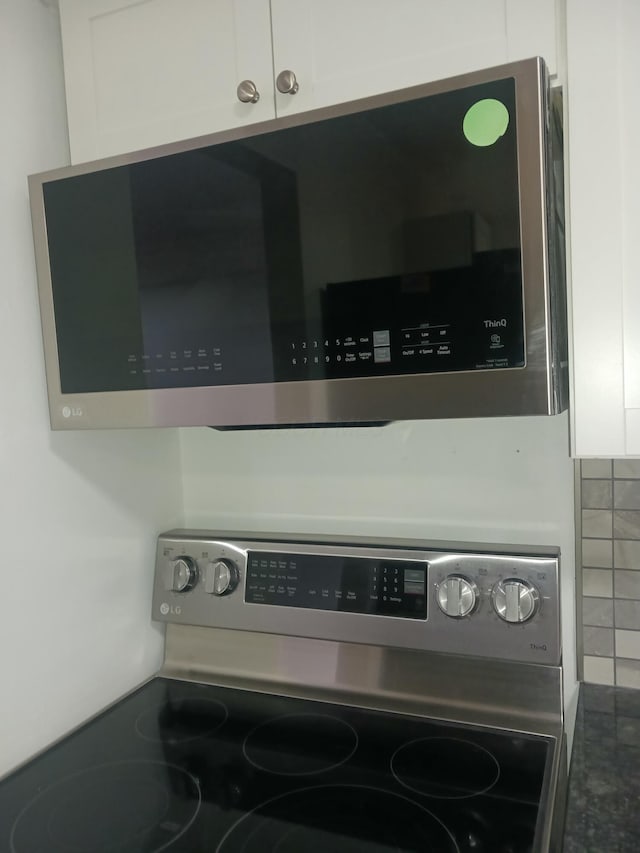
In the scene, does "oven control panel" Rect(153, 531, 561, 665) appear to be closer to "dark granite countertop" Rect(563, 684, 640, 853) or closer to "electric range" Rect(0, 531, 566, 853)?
"electric range" Rect(0, 531, 566, 853)

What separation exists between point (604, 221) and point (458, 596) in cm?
56

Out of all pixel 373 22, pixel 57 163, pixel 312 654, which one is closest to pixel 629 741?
pixel 312 654

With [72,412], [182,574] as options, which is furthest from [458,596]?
[72,412]

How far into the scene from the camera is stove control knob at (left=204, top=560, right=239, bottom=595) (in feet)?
3.80

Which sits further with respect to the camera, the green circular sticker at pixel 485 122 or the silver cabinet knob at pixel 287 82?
the silver cabinet knob at pixel 287 82

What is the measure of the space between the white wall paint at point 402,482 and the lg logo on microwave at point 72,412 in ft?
1.17

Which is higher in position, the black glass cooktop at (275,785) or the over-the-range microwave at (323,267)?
the over-the-range microwave at (323,267)

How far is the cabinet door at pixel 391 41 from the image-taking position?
764mm

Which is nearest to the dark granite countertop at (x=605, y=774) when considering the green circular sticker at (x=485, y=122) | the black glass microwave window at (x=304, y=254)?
the black glass microwave window at (x=304, y=254)

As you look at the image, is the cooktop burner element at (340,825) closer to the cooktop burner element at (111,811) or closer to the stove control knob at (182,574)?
the cooktop burner element at (111,811)

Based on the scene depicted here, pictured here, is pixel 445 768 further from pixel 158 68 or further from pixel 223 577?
pixel 158 68

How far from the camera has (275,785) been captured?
0.88 m

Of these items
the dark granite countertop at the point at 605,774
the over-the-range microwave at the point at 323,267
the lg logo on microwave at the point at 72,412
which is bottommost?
the dark granite countertop at the point at 605,774

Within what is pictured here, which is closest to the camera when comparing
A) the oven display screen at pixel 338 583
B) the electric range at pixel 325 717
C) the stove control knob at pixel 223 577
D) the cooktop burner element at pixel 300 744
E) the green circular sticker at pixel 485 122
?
the green circular sticker at pixel 485 122
